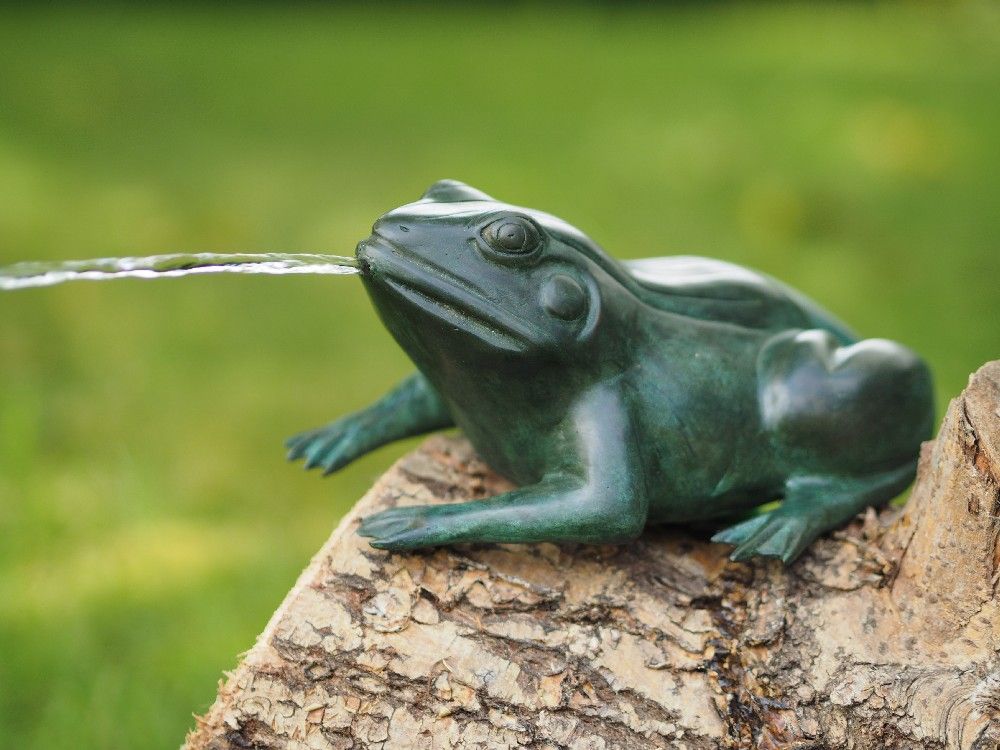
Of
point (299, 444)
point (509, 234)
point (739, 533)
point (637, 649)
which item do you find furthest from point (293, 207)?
point (637, 649)

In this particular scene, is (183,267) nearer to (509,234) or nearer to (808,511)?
(509,234)

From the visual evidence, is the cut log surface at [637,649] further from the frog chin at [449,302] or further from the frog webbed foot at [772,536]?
the frog chin at [449,302]

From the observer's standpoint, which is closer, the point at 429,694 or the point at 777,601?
the point at 429,694

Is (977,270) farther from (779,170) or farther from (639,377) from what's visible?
(639,377)

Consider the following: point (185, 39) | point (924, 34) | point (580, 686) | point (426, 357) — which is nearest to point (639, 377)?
point (426, 357)

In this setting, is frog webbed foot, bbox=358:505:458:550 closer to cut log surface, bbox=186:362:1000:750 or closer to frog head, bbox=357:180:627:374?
cut log surface, bbox=186:362:1000:750
